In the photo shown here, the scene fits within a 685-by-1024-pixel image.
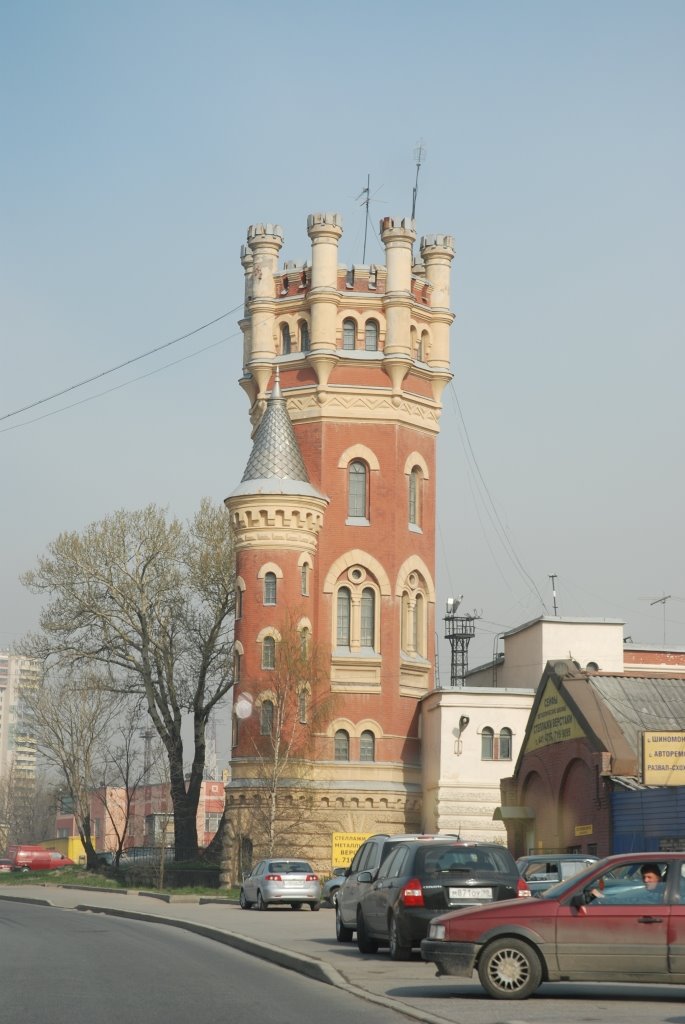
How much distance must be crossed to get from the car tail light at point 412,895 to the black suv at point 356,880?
256cm

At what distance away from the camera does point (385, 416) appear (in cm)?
5491

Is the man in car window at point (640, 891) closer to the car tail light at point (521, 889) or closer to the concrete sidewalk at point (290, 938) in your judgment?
the concrete sidewalk at point (290, 938)

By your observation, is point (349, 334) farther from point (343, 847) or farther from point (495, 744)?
point (343, 847)

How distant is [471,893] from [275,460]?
36.3 m

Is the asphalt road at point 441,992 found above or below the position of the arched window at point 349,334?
below

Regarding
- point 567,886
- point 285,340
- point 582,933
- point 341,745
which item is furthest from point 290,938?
point 285,340

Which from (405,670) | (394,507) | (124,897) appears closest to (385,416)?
(394,507)

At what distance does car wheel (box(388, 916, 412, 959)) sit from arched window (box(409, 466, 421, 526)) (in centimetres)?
3732

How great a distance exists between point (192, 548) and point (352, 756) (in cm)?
1305

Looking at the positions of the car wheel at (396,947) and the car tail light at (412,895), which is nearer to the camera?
the car tail light at (412,895)

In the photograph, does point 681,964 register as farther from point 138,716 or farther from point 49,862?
point 49,862

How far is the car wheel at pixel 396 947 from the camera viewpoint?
1839cm

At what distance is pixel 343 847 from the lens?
4950cm

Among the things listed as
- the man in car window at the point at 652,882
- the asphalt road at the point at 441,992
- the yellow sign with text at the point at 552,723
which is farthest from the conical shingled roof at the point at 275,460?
the man in car window at the point at 652,882
